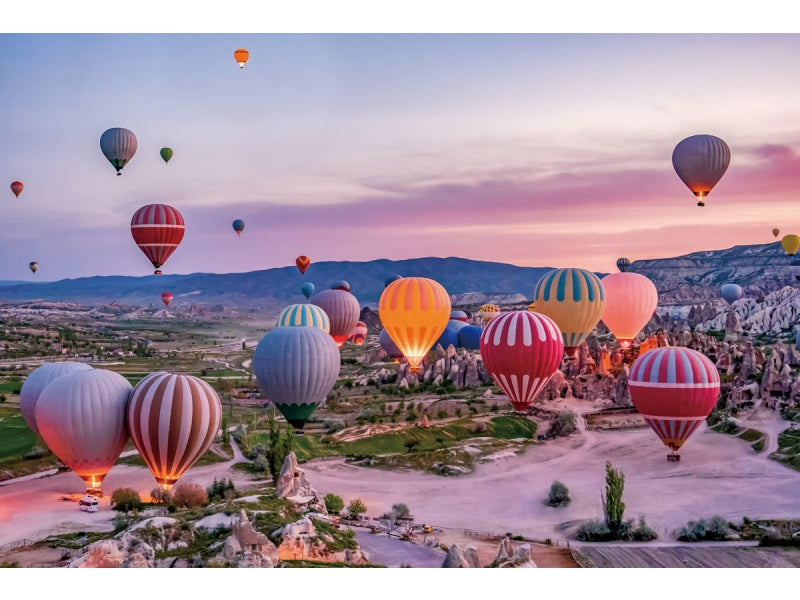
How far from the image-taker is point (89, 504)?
28422mm

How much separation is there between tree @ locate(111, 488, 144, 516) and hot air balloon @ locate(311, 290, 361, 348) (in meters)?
37.0

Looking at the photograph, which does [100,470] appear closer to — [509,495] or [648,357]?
[509,495]

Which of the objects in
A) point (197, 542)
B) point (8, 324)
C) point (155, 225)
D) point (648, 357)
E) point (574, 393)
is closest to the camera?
point (197, 542)

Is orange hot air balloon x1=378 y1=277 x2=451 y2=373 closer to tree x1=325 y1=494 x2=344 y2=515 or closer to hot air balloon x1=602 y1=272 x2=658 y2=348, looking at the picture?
hot air balloon x1=602 y1=272 x2=658 y2=348

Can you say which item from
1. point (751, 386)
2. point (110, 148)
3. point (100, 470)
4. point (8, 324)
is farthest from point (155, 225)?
point (8, 324)

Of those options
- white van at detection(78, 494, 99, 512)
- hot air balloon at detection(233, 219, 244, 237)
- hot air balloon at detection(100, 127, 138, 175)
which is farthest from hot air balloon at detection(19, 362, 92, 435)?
hot air balloon at detection(233, 219, 244, 237)

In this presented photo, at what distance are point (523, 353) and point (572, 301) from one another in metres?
9.73

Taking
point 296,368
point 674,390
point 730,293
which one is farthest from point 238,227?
point 730,293

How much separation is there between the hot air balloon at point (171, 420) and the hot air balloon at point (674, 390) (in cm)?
1586

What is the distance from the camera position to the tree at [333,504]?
29562 mm

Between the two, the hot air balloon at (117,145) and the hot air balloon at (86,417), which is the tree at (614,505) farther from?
the hot air balloon at (117,145)

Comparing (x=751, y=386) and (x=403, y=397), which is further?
(x=403, y=397)

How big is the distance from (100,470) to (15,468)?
6.56m

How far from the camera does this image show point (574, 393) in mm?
49219
